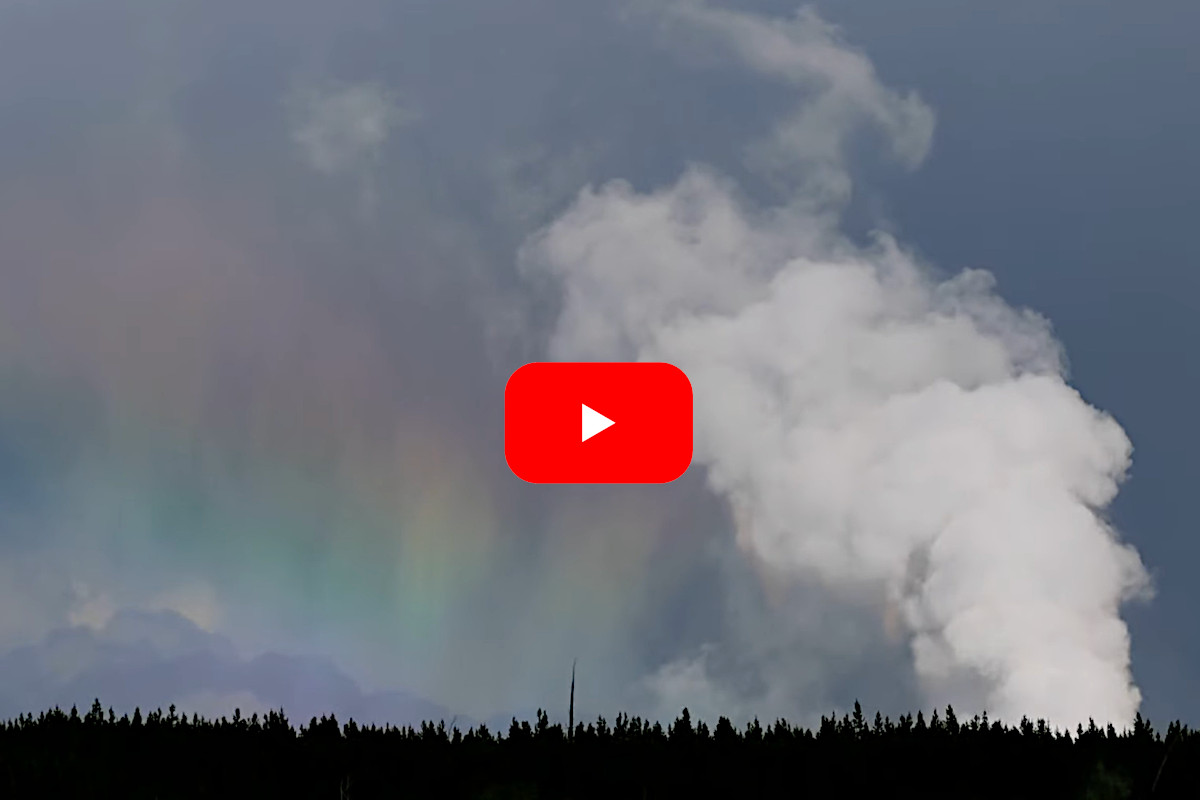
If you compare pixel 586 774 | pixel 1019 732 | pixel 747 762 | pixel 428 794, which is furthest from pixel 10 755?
pixel 1019 732

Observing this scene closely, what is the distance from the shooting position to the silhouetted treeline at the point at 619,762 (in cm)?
1219

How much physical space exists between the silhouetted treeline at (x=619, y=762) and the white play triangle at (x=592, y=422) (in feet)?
14.1

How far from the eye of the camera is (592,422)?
16641 mm

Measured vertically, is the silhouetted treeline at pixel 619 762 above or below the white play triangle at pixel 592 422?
below

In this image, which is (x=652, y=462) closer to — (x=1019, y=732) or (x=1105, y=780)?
(x=1019, y=732)

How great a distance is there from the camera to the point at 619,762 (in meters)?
12.4

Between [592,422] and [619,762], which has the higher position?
[592,422]

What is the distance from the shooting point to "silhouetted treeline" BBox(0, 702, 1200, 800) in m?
12.2

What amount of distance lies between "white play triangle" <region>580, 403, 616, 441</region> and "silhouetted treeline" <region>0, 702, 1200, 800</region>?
4288 mm

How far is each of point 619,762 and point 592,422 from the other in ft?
17.7

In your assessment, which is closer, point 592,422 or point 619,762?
point 619,762

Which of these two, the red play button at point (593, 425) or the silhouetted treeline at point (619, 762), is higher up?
the red play button at point (593, 425)

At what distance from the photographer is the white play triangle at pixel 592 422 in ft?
54.4

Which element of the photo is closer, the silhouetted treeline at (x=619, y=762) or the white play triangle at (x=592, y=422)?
the silhouetted treeline at (x=619, y=762)
